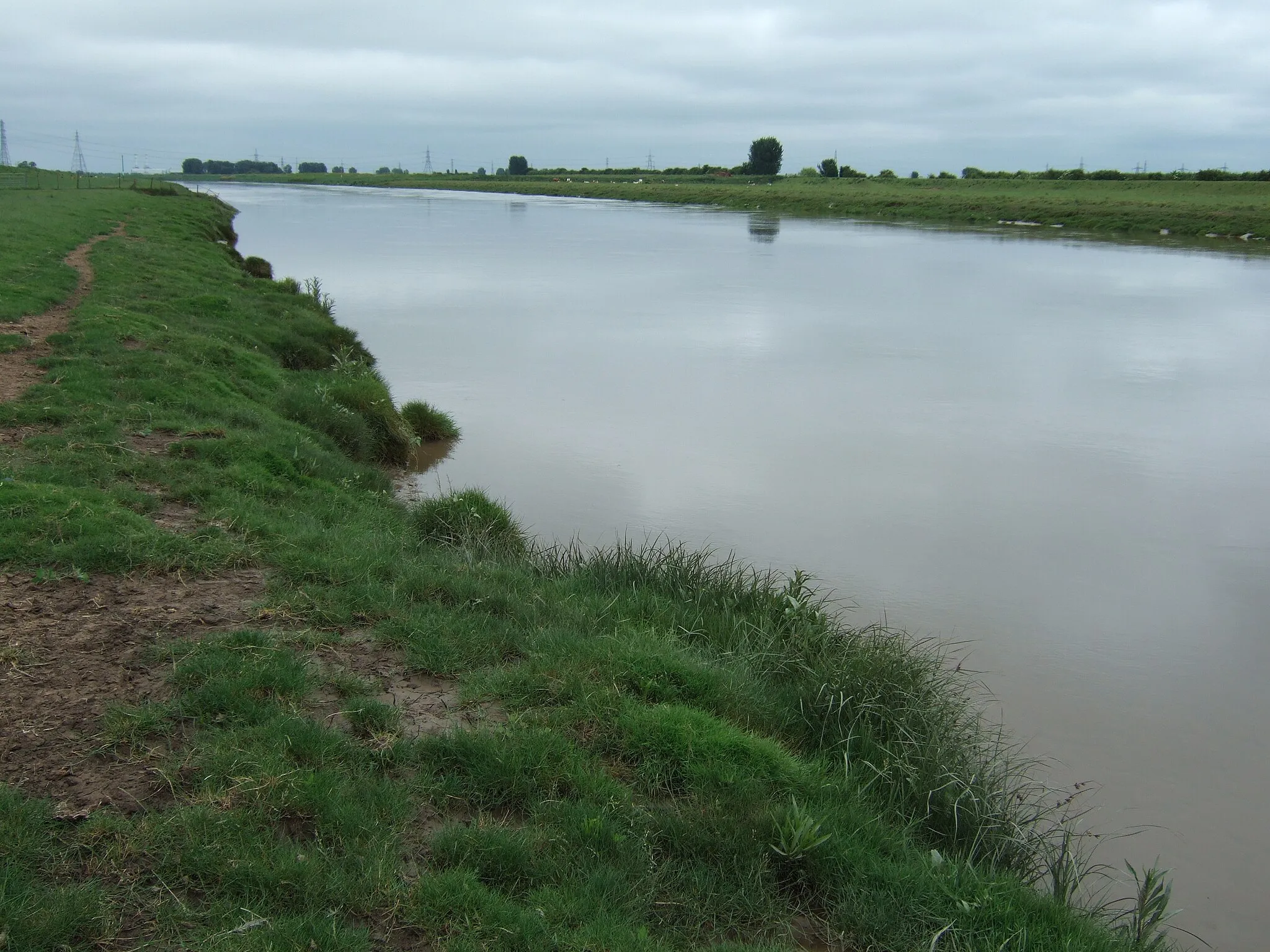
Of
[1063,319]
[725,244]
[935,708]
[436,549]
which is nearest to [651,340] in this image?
[1063,319]

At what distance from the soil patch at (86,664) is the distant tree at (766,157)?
352 ft

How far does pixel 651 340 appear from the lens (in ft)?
59.6

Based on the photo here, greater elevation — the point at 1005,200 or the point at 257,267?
the point at 1005,200

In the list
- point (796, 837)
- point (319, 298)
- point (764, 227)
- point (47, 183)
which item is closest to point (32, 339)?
point (319, 298)

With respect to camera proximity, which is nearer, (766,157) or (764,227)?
(764,227)

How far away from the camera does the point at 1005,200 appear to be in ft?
202

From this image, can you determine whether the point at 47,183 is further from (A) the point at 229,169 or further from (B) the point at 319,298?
(A) the point at 229,169

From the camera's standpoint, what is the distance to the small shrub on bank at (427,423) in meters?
11.8

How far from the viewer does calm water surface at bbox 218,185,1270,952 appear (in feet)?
19.8

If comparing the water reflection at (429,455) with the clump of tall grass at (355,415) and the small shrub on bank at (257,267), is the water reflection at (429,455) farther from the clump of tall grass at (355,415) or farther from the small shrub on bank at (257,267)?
the small shrub on bank at (257,267)

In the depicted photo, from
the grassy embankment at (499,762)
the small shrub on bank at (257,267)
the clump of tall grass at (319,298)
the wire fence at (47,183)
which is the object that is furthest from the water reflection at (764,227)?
the grassy embankment at (499,762)

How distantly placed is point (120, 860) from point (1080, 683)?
18.1ft

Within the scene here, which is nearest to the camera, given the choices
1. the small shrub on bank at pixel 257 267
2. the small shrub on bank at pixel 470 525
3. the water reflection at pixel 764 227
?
the small shrub on bank at pixel 470 525

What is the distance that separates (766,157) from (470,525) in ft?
347
